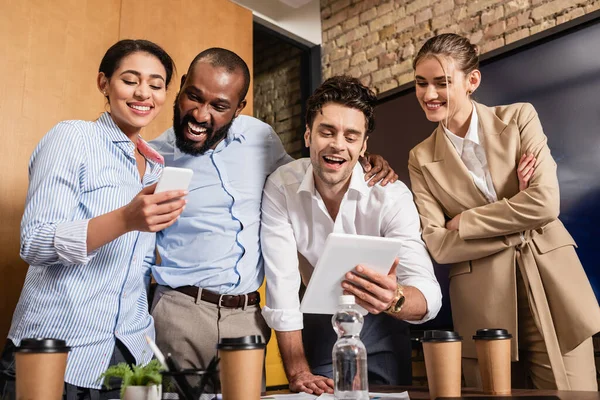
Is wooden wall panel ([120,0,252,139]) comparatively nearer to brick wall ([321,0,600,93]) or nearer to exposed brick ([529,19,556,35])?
brick wall ([321,0,600,93])

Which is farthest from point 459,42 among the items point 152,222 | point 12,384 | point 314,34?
point 314,34

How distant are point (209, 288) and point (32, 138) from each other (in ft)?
4.66

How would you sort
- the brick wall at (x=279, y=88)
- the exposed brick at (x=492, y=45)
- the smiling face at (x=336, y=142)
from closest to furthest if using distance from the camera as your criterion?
1. the smiling face at (x=336, y=142)
2. the exposed brick at (x=492, y=45)
3. the brick wall at (x=279, y=88)

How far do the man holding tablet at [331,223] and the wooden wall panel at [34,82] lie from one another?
1318mm

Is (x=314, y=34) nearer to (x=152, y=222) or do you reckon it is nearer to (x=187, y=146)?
(x=187, y=146)

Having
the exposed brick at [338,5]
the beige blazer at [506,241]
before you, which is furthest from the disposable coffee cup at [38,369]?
the exposed brick at [338,5]

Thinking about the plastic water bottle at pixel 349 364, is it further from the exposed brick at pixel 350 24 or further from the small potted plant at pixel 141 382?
the exposed brick at pixel 350 24

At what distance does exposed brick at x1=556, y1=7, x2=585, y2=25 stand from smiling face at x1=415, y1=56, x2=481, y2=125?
1173 millimetres

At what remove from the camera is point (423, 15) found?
3.60 meters

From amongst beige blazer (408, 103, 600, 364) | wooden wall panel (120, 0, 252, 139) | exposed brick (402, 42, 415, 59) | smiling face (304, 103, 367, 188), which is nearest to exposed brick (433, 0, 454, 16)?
exposed brick (402, 42, 415, 59)

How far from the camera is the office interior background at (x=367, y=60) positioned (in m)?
2.57

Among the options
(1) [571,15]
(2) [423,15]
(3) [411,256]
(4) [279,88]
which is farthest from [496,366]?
(4) [279,88]

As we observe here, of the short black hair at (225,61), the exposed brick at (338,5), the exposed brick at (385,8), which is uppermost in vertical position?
the exposed brick at (338,5)

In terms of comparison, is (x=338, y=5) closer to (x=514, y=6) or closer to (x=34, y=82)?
(x=514, y=6)
